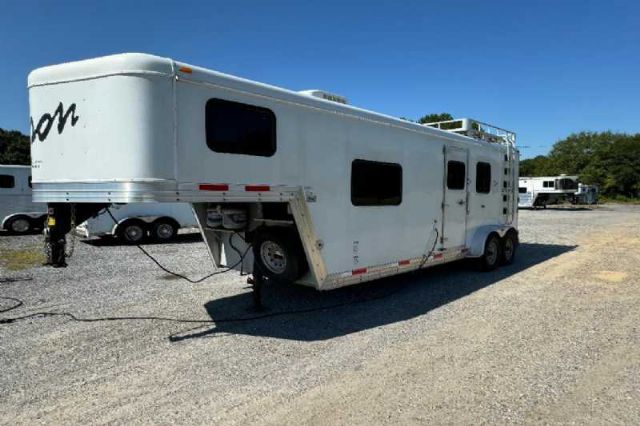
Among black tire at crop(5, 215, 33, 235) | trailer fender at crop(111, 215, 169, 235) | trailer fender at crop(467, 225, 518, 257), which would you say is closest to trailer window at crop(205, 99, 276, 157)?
trailer fender at crop(467, 225, 518, 257)

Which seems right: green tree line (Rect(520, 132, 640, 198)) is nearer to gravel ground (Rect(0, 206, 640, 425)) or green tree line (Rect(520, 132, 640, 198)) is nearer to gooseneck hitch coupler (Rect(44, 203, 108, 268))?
gravel ground (Rect(0, 206, 640, 425))

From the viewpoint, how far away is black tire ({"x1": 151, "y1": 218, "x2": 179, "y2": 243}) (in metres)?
13.7

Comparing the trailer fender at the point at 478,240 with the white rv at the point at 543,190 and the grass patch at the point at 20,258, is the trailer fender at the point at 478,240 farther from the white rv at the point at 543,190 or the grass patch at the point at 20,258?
Answer: the white rv at the point at 543,190

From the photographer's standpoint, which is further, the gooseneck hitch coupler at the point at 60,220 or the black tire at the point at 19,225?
the black tire at the point at 19,225

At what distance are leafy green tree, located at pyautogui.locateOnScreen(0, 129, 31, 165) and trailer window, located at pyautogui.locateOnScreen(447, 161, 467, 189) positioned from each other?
169ft

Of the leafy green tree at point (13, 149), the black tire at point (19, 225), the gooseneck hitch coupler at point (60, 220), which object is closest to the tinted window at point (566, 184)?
the black tire at point (19, 225)

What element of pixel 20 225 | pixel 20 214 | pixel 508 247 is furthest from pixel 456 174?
pixel 20 225

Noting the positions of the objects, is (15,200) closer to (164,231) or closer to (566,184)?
(164,231)

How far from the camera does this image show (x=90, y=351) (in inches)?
187

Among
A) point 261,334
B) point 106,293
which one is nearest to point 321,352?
point 261,334

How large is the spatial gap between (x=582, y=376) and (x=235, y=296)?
472cm

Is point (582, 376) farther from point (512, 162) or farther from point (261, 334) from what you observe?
point (512, 162)

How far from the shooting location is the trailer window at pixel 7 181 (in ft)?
48.5

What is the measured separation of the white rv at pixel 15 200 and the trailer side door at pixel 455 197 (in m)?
13.4
